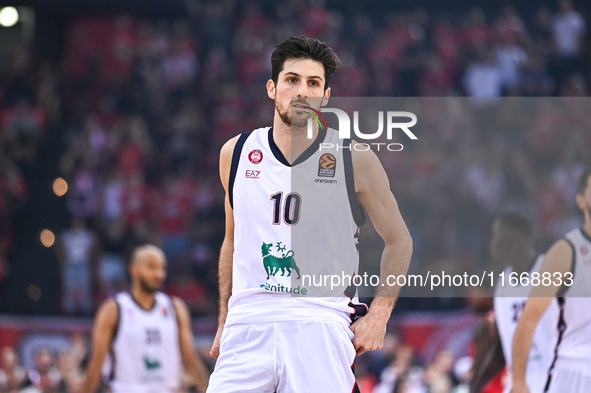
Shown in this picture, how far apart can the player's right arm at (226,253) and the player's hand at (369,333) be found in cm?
74

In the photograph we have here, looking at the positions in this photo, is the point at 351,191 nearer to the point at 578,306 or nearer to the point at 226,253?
the point at 226,253

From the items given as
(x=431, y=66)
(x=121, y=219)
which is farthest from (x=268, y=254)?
(x=431, y=66)

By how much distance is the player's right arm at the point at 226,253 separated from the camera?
434cm

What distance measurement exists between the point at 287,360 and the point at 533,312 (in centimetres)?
233

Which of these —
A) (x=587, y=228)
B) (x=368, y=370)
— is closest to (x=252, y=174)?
(x=587, y=228)

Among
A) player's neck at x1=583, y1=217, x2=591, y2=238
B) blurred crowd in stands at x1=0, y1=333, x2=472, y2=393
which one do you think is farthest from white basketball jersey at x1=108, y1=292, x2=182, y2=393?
player's neck at x1=583, y1=217, x2=591, y2=238

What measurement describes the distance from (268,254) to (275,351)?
0.47 metres

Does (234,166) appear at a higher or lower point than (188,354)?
higher

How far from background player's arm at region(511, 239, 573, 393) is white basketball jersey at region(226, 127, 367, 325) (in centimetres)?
184

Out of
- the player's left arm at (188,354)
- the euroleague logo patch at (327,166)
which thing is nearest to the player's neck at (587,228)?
the euroleague logo patch at (327,166)

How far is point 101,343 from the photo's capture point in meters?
8.36

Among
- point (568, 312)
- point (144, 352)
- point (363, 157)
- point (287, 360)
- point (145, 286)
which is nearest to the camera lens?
point (287, 360)

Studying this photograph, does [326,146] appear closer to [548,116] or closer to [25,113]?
[548,116]

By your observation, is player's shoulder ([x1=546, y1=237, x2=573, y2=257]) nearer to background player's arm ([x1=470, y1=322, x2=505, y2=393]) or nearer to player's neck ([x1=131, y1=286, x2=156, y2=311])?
background player's arm ([x1=470, y1=322, x2=505, y2=393])
